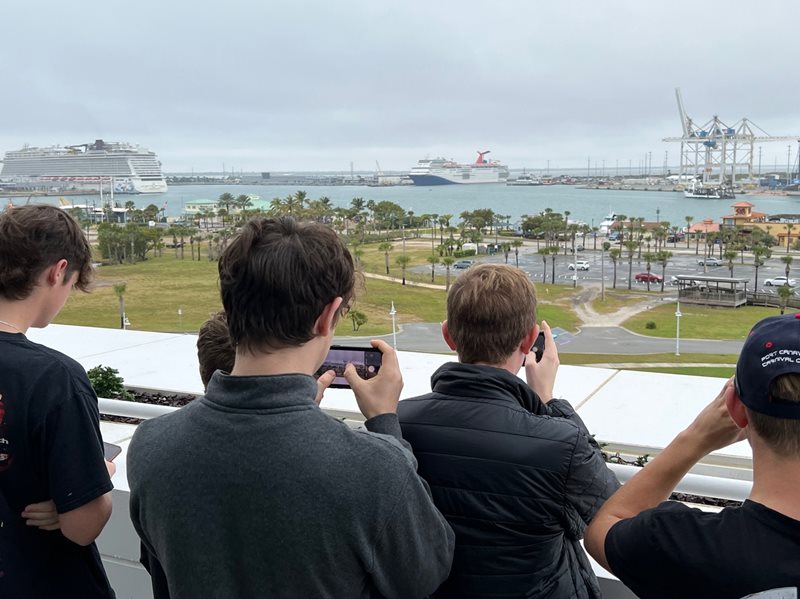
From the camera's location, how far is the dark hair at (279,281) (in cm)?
74

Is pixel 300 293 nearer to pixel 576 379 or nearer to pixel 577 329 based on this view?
pixel 576 379

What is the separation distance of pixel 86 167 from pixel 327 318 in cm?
6243

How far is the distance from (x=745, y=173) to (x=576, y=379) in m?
116

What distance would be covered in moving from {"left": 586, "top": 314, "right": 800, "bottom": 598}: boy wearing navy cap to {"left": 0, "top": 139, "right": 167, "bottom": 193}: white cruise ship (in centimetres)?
5663

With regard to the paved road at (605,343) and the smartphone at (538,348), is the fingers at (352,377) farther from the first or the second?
the paved road at (605,343)

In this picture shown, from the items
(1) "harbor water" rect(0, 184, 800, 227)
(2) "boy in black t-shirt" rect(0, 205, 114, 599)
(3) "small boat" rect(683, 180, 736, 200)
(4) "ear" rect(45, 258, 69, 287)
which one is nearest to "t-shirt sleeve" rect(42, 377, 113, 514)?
(2) "boy in black t-shirt" rect(0, 205, 114, 599)

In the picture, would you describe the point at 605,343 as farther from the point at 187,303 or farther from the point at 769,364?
the point at 769,364

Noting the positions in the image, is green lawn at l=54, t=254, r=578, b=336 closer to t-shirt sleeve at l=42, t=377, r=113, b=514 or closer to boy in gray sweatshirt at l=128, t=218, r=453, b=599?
t-shirt sleeve at l=42, t=377, r=113, b=514

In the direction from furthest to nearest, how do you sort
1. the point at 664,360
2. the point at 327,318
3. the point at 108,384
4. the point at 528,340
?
the point at 664,360
the point at 108,384
the point at 528,340
the point at 327,318

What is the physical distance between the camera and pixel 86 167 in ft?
186

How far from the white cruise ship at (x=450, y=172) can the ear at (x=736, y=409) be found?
90277 mm

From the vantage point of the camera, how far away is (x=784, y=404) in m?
0.67

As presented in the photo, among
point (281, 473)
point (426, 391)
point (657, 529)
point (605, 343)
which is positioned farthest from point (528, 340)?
point (605, 343)

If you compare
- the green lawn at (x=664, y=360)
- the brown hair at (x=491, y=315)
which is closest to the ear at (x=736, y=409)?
the brown hair at (x=491, y=315)
